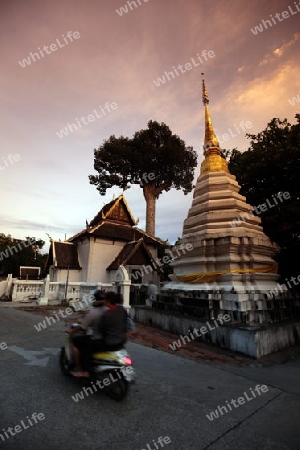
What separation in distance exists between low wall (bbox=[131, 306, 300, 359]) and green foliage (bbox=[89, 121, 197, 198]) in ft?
72.6

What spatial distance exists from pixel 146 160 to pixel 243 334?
2385cm

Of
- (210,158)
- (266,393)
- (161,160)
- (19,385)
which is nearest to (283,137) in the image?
(210,158)

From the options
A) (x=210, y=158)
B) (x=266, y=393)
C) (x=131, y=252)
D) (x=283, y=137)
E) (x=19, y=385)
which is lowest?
(x=266, y=393)

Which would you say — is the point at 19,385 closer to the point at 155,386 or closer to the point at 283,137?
the point at 155,386

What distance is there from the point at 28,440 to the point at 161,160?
27513 millimetres

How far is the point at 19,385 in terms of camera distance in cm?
377

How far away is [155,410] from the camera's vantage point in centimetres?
325

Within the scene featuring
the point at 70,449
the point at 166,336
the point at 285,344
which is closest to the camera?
the point at 70,449

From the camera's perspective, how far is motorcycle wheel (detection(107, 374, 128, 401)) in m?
3.44

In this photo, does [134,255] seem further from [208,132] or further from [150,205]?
[208,132]

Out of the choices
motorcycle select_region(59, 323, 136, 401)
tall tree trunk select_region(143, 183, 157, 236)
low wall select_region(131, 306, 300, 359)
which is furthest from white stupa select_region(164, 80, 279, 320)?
tall tree trunk select_region(143, 183, 157, 236)

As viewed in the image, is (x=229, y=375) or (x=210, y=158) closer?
(x=229, y=375)

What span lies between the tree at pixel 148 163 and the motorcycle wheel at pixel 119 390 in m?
23.3

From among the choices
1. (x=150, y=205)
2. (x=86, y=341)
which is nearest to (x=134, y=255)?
(x=150, y=205)
